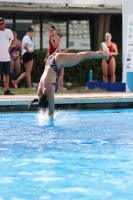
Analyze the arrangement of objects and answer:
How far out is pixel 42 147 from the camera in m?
8.54

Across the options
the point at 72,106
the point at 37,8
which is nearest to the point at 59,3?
the point at 37,8

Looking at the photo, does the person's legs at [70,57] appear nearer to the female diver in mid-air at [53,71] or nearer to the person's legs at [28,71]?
the female diver in mid-air at [53,71]

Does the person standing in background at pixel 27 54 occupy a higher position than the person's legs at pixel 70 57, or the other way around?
the person's legs at pixel 70 57

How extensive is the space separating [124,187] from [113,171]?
0.75 meters

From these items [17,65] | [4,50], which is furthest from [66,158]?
[17,65]

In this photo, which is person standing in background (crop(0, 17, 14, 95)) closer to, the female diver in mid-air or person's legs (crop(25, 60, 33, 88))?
person's legs (crop(25, 60, 33, 88))

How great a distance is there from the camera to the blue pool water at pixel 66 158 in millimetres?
6039

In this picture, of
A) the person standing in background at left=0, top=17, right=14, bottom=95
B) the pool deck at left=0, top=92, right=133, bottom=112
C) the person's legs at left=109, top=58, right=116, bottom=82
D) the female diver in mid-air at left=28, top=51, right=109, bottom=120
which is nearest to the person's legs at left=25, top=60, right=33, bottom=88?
the person standing in background at left=0, top=17, right=14, bottom=95

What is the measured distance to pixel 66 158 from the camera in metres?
7.70

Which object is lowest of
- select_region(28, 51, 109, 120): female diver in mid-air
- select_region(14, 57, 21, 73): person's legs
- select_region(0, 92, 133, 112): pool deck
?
select_region(0, 92, 133, 112): pool deck

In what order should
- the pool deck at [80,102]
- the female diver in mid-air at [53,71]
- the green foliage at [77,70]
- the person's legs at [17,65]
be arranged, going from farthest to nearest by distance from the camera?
the green foliage at [77,70], the person's legs at [17,65], the pool deck at [80,102], the female diver in mid-air at [53,71]

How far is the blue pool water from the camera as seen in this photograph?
19.8 ft

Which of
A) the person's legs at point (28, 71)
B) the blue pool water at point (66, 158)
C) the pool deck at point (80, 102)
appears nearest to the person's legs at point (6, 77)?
the pool deck at point (80, 102)

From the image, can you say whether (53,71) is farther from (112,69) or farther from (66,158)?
(112,69)
